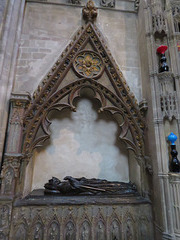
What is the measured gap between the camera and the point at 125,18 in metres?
5.16

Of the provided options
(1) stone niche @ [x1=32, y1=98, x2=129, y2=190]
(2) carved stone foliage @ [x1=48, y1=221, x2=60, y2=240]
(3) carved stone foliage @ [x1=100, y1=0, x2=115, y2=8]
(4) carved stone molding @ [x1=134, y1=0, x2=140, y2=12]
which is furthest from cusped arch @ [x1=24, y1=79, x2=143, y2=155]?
(4) carved stone molding @ [x1=134, y1=0, x2=140, y2=12]

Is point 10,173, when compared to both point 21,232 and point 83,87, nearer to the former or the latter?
point 21,232

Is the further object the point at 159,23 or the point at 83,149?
the point at 83,149

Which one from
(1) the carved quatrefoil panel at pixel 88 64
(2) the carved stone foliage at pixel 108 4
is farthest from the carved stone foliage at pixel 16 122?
(2) the carved stone foliage at pixel 108 4

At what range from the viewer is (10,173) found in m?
3.20

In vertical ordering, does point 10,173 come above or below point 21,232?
above

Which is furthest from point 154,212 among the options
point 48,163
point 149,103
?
point 48,163

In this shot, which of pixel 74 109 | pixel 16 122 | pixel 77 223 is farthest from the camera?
pixel 74 109

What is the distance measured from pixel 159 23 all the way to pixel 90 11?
7.00ft

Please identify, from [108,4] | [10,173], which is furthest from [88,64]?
[10,173]

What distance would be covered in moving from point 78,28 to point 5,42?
2294 millimetres

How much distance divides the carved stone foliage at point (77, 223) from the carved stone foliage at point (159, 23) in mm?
4535

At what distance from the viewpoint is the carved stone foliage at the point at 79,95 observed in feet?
12.3

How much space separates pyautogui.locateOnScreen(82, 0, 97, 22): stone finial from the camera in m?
4.71
